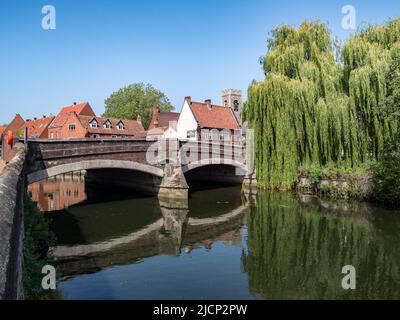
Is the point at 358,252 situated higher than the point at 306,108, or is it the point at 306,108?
the point at 306,108

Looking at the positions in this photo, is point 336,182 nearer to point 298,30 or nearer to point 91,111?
point 298,30

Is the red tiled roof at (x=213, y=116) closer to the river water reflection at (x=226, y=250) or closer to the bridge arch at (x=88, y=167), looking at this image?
the bridge arch at (x=88, y=167)

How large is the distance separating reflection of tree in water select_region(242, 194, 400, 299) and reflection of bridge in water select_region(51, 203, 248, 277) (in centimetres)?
142

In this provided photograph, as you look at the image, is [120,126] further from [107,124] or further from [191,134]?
[191,134]

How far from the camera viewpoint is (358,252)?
11.8 m

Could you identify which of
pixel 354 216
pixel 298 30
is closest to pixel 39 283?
pixel 354 216

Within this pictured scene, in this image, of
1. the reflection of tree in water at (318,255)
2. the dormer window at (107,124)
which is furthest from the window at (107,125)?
the reflection of tree in water at (318,255)

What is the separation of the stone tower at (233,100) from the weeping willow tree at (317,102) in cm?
2385

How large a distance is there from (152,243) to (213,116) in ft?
104

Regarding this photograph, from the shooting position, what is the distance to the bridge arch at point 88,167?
17745mm
